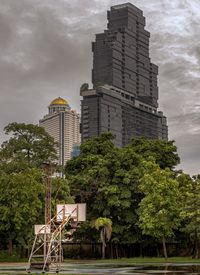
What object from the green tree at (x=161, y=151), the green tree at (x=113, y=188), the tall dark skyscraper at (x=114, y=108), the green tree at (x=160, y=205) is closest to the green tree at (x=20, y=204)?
the green tree at (x=113, y=188)

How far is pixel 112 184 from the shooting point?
2379 inches

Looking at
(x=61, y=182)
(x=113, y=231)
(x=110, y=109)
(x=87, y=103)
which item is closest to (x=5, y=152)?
(x=61, y=182)

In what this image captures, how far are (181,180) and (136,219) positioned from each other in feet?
19.7

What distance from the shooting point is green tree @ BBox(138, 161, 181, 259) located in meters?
52.8

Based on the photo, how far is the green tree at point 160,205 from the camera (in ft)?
173

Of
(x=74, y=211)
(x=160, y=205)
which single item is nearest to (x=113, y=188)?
(x=160, y=205)

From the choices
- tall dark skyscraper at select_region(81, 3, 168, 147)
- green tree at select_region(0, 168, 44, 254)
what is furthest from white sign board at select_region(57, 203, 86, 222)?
tall dark skyscraper at select_region(81, 3, 168, 147)

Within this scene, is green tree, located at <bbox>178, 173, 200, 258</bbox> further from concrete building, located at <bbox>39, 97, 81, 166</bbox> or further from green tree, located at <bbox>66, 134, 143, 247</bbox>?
concrete building, located at <bbox>39, 97, 81, 166</bbox>

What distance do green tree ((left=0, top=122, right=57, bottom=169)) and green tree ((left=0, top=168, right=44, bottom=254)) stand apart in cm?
817

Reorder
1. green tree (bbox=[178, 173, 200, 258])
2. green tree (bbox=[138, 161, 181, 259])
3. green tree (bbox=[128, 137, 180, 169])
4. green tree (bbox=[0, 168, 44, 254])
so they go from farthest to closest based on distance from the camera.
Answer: green tree (bbox=[128, 137, 180, 169]) < green tree (bbox=[0, 168, 44, 254]) < green tree (bbox=[138, 161, 181, 259]) < green tree (bbox=[178, 173, 200, 258])

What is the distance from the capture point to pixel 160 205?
2092 inches

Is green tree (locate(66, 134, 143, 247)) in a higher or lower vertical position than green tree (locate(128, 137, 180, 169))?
lower

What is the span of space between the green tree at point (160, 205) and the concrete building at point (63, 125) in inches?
3692

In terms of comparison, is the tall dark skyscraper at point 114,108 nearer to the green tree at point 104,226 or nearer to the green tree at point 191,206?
the green tree at point 191,206
